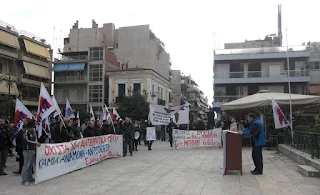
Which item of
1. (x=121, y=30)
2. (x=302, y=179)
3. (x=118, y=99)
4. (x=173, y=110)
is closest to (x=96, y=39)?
(x=121, y=30)

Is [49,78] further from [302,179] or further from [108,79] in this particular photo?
[302,179]

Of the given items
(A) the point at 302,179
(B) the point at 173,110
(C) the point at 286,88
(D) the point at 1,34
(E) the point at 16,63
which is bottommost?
(A) the point at 302,179

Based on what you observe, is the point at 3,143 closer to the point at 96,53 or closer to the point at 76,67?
the point at 76,67

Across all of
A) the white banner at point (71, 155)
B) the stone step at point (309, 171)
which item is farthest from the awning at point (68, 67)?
the stone step at point (309, 171)

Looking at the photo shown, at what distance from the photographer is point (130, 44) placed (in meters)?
59.2

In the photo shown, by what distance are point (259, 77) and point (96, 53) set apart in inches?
988

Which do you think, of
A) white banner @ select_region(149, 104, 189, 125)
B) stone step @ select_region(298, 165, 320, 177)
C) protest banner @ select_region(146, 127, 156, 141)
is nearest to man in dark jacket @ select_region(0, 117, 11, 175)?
protest banner @ select_region(146, 127, 156, 141)

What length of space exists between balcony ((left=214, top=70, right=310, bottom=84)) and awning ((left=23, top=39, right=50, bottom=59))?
977 inches

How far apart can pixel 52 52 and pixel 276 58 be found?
110 ft

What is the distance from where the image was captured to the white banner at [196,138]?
682 inches

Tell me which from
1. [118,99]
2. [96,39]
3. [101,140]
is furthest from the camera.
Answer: [96,39]

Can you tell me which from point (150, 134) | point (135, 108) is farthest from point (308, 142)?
point (135, 108)

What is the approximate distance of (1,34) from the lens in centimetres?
3872

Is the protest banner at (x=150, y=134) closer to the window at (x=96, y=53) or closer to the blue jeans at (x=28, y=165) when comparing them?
the blue jeans at (x=28, y=165)
